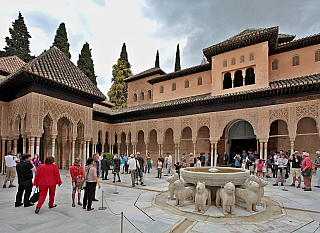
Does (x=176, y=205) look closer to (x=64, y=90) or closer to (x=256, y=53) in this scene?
(x=64, y=90)

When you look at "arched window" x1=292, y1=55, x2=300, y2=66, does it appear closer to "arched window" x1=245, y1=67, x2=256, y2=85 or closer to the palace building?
the palace building

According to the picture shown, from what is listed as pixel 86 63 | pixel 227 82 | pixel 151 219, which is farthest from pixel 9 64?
pixel 227 82

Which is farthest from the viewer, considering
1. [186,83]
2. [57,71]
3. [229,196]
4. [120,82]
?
[120,82]

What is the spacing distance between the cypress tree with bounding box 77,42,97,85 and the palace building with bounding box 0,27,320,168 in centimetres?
1370

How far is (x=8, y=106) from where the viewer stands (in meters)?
13.2

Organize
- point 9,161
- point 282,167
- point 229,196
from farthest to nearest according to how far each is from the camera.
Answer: point 282,167 < point 9,161 < point 229,196

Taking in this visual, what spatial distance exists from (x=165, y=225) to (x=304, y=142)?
1515cm

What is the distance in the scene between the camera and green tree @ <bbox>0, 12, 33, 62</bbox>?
938 inches

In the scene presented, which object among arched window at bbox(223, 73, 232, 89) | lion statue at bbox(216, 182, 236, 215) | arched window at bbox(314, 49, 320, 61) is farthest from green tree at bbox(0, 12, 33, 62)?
arched window at bbox(314, 49, 320, 61)

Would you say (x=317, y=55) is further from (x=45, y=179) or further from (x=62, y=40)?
(x=62, y=40)

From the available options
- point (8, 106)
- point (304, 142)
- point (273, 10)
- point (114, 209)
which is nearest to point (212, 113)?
point (304, 142)

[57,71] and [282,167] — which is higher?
[57,71]

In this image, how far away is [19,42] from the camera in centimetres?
2480

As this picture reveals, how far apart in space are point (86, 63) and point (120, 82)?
6062mm
